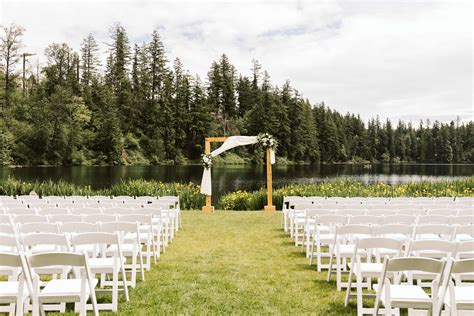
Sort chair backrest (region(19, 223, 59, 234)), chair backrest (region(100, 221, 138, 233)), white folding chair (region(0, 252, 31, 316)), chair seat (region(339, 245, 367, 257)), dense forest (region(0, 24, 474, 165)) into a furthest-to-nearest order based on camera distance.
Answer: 1. dense forest (region(0, 24, 474, 165))
2. chair seat (region(339, 245, 367, 257))
3. chair backrest (region(100, 221, 138, 233))
4. chair backrest (region(19, 223, 59, 234))
5. white folding chair (region(0, 252, 31, 316))

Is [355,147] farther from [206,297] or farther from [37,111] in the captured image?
[206,297]

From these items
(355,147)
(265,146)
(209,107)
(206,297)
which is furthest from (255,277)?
(355,147)

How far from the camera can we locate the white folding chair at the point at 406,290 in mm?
Result: 3725

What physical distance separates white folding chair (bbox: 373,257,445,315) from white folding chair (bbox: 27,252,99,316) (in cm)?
246

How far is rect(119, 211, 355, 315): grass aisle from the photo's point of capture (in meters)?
4.95

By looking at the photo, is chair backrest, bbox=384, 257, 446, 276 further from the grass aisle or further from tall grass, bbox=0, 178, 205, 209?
tall grass, bbox=0, 178, 205, 209

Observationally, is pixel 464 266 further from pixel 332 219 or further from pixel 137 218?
pixel 137 218

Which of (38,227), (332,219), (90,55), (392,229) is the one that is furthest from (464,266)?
(90,55)

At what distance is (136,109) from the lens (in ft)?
232

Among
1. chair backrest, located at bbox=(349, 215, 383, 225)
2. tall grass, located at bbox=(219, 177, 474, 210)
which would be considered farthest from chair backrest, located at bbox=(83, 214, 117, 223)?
tall grass, located at bbox=(219, 177, 474, 210)

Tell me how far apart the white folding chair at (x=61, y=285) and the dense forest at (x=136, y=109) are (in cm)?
5224

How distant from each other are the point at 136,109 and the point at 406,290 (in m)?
68.9

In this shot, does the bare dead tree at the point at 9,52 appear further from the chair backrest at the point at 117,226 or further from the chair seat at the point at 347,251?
the chair seat at the point at 347,251

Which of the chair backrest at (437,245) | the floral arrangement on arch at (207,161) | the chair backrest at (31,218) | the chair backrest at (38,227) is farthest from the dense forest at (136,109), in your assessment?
the chair backrest at (437,245)
